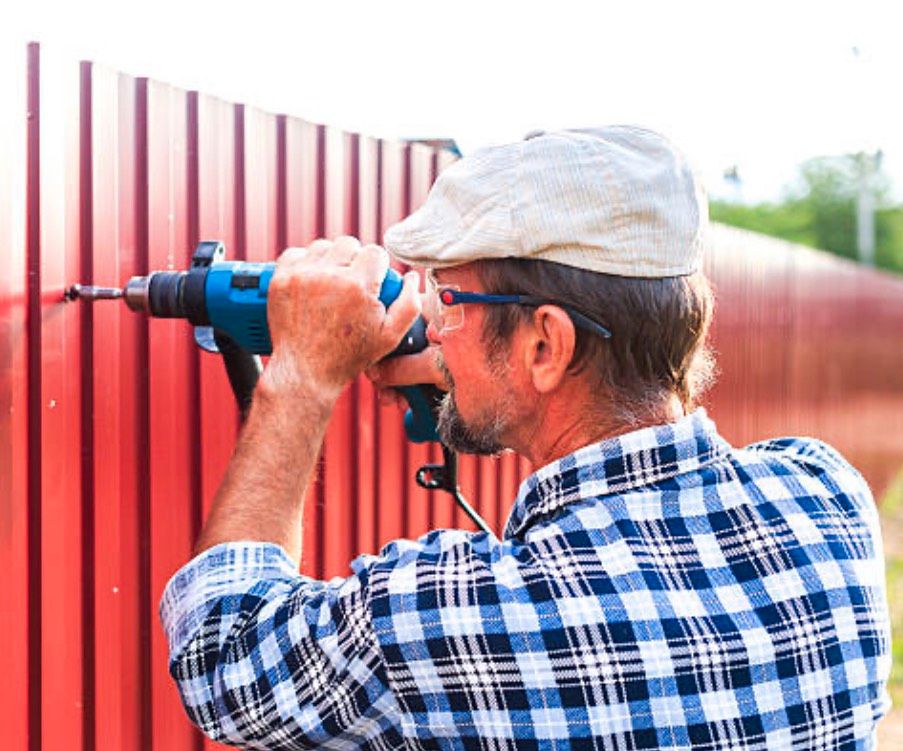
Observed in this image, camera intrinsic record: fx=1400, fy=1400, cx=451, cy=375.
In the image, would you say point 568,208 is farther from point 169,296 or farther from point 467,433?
point 169,296

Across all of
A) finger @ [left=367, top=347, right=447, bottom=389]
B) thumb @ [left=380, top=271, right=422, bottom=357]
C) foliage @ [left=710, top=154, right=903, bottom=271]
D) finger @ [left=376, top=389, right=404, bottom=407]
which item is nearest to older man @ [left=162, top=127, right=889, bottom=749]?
thumb @ [left=380, top=271, right=422, bottom=357]

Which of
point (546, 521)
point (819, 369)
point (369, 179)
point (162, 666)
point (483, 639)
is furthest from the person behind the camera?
point (819, 369)

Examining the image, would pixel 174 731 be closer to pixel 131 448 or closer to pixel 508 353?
pixel 131 448

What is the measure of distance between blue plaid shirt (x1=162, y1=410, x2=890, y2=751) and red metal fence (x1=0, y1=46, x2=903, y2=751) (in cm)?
66

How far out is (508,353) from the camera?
78.3 inches

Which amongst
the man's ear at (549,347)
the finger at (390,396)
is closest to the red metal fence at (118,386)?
the finger at (390,396)

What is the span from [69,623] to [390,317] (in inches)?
35.6

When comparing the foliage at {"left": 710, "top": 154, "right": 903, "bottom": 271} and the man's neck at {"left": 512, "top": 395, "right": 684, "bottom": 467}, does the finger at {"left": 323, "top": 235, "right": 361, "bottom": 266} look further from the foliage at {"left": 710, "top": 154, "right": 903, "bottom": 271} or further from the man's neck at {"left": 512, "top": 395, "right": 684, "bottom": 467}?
the foliage at {"left": 710, "top": 154, "right": 903, "bottom": 271}

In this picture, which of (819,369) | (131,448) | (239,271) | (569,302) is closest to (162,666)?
(131,448)

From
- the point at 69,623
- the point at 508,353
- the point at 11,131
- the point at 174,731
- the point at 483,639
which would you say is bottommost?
the point at 174,731

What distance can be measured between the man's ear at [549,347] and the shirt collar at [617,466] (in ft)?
0.37

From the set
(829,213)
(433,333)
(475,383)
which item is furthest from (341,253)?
(829,213)

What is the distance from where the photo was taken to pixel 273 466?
2053 millimetres

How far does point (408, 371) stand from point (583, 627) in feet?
2.90
